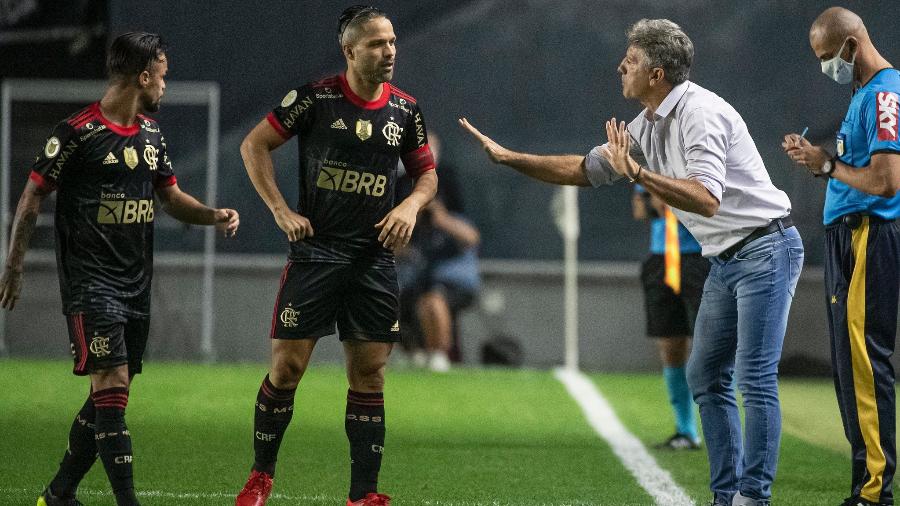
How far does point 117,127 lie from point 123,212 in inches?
12.9

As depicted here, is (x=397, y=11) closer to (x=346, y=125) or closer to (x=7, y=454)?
(x=7, y=454)

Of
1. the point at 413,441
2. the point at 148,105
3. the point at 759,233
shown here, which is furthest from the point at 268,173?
the point at 413,441

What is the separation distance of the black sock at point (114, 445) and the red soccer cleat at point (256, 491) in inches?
20.0

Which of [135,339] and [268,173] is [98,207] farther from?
[268,173]

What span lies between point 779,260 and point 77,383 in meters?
7.12

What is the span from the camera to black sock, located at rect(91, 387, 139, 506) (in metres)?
4.91

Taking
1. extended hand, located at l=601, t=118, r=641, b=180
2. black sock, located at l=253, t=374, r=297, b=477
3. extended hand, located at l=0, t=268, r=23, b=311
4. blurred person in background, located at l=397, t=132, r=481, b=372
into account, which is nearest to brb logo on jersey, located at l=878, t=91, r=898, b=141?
extended hand, located at l=601, t=118, r=641, b=180

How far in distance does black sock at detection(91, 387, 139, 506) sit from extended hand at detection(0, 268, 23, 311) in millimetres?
487

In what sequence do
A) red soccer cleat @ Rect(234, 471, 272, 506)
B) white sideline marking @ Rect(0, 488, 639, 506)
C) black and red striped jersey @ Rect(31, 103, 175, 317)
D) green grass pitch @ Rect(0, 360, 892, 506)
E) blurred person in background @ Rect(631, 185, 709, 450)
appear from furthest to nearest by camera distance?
blurred person in background @ Rect(631, 185, 709, 450), green grass pitch @ Rect(0, 360, 892, 506), white sideline marking @ Rect(0, 488, 639, 506), red soccer cleat @ Rect(234, 471, 272, 506), black and red striped jersey @ Rect(31, 103, 175, 317)

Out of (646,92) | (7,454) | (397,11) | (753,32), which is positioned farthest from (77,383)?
(753,32)

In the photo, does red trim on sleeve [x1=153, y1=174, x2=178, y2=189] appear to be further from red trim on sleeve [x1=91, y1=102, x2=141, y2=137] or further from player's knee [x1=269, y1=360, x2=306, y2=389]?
player's knee [x1=269, y1=360, x2=306, y2=389]

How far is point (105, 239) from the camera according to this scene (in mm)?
5051

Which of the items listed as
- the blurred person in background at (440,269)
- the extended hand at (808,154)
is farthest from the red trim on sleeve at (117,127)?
the blurred person in background at (440,269)

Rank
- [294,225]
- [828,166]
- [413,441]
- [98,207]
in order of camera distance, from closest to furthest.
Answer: [98,207]
[294,225]
[828,166]
[413,441]
